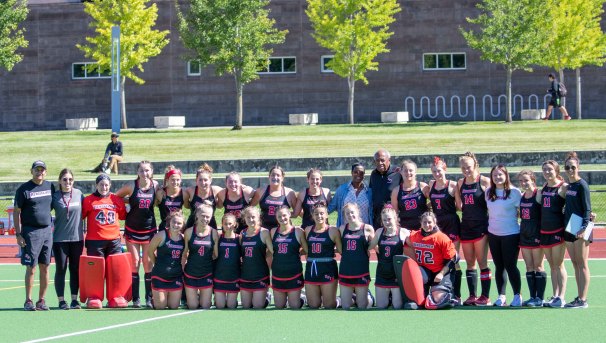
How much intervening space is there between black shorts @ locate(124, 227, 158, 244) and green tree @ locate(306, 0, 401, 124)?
30443 mm

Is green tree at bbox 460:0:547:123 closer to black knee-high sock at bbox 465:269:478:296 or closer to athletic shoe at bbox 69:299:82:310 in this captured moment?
black knee-high sock at bbox 465:269:478:296

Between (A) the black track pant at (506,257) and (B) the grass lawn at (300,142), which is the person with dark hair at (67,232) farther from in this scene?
(B) the grass lawn at (300,142)

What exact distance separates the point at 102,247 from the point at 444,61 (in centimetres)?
3631

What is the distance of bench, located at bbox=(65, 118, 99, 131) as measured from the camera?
1909 inches

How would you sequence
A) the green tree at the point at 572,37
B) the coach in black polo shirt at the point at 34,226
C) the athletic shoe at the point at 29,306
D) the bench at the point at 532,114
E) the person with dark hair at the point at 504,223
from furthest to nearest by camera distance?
the bench at the point at 532,114
the green tree at the point at 572,37
the coach in black polo shirt at the point at 34,226
the athletic shoe at the point at 29,306
the person with dark hair at the point at 504,223

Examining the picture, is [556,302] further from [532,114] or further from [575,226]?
[532,114]

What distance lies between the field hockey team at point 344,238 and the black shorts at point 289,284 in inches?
0.5

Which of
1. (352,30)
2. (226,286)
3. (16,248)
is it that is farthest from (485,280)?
(352,30)

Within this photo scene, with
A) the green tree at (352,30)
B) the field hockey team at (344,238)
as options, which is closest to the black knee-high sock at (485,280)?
the field hockey team at (344,238)

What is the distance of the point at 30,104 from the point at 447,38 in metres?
20.1

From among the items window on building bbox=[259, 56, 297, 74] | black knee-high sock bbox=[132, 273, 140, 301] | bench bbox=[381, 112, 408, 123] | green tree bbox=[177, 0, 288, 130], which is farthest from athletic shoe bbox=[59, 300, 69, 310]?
window on building bbox=[259, 56, 297, 74]

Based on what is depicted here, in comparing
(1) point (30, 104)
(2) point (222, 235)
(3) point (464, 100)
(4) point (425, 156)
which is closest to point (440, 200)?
(2) point (222, 235)

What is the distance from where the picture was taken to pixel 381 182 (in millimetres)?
14180

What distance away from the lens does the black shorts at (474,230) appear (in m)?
13.3
